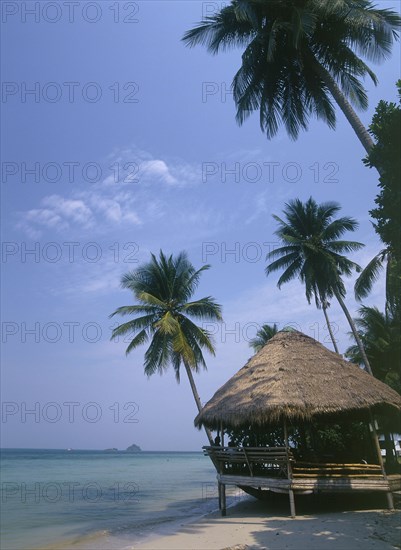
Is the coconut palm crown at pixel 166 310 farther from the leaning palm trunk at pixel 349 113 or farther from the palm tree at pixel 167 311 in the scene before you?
the leaning palm trunk at pixel 349 113

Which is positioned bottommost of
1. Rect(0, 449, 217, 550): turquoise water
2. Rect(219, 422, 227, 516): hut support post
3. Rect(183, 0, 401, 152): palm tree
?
Rect(0, 449, 217, 550): turquoise water

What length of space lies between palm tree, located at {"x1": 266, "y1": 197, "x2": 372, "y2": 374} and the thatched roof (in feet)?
26.0

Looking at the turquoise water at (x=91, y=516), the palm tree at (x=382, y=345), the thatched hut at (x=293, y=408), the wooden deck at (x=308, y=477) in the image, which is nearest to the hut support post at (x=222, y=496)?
the thatched hut at (x=293, y=408)

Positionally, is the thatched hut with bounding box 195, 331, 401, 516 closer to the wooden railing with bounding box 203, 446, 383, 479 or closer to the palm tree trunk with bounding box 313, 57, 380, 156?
the wooden railing with bounding box 203, 446, 383, 479

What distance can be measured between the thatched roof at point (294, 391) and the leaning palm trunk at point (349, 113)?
246 inches

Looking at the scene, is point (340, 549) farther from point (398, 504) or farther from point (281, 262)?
point (281, 262)

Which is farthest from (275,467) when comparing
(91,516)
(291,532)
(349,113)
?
(349,113)

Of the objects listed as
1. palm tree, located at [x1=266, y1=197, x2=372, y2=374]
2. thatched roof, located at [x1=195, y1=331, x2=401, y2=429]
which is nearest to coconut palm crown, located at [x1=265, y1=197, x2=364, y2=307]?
palm tree, located at [x1=266, y1=197, x2=372, y2=374]

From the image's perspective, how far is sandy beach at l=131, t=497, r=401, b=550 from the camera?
841 centimetres

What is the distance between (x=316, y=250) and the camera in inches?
879

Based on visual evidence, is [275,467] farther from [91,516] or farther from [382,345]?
[382,345]

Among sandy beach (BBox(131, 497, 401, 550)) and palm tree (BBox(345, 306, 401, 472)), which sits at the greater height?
palm tree (BBox(345, 306, 401, 472))

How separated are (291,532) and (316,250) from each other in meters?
14.9

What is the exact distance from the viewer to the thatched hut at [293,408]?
1155 cm
